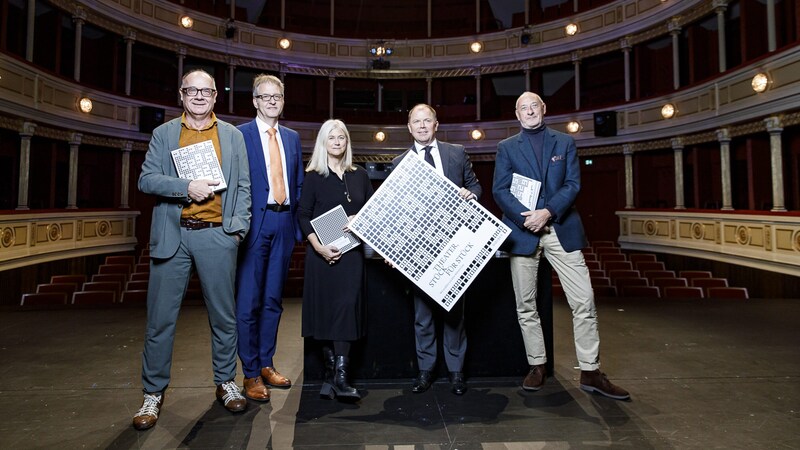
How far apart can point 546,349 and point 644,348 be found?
3.36 feet

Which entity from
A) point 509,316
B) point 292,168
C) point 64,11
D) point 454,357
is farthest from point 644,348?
point 64,11

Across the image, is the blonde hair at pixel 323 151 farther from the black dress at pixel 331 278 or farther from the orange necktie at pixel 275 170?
the orange necktie at pixel 275 170

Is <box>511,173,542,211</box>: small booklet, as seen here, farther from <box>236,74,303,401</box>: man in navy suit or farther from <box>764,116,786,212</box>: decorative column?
<box>764,116,786,212</box>: decorative column

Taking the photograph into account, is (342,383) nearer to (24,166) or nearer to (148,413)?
(148,413)

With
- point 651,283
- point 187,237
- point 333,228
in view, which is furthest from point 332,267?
point 651,283

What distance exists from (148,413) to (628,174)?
12158 millimetres

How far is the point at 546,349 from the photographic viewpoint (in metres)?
2.63

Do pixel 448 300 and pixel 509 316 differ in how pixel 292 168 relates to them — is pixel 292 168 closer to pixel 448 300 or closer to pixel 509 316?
pixel 448 300

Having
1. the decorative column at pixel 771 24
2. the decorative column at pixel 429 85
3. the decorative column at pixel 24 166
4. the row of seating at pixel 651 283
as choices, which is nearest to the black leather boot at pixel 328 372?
the row of seating at pixel 651 283

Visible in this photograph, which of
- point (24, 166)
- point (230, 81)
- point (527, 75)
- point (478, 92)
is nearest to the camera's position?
point (24, 166)

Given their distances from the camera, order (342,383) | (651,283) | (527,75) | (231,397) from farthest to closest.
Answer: (527,75) → (651,283) → (342,383) → (231,397)

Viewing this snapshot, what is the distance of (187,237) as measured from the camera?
82.1 inches

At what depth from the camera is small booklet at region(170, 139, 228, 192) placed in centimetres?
207

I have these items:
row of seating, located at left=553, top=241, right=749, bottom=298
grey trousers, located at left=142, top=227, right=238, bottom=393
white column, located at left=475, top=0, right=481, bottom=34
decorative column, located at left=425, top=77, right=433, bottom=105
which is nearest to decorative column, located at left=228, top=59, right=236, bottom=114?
decorative column, located at left=425, top=77, right=433, bottom=105
